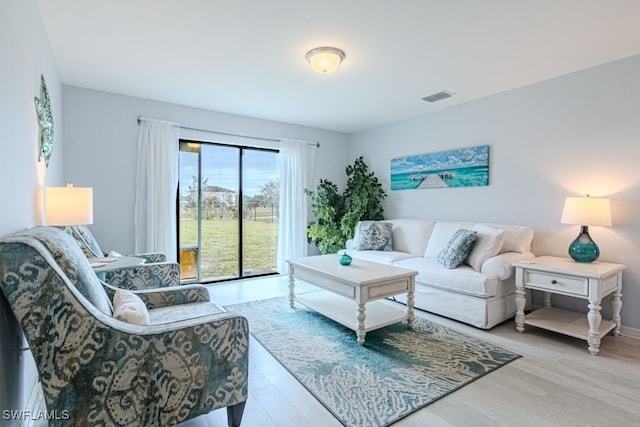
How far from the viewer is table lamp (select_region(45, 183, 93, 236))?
86.2 inches

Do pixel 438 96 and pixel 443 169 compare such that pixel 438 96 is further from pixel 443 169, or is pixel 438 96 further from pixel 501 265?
pixel 501 265

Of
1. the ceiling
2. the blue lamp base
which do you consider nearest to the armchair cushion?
the ceiling

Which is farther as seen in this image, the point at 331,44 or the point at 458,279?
the point at 458,279

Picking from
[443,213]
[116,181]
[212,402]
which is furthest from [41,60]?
[443,213]

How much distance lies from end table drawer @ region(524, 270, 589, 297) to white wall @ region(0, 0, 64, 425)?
350 cm

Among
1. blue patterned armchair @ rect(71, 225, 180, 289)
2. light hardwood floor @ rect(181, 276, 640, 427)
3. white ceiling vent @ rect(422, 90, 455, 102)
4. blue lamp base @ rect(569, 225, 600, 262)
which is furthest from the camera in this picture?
white ceiling vent @ rect(422, 90, 455, 102)

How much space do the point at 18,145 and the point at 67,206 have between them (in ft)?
2.29

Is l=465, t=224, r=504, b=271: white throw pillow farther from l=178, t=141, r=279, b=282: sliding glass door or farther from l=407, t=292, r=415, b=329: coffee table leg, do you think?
l=178, t=141, r=279, b=282: sliding glass door

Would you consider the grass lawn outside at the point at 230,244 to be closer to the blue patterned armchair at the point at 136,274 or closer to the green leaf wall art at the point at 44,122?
the blue patterned armchair at the point at 136,274

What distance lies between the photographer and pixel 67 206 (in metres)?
2.24

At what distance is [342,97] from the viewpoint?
151 inches

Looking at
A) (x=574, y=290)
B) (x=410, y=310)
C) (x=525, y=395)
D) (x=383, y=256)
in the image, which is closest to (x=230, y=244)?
(x=383, y=256)

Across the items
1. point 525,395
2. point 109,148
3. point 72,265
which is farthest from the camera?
point 109,148

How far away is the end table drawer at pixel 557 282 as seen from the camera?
8.35 ft
